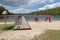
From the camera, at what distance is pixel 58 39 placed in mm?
7508

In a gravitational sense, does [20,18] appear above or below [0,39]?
above

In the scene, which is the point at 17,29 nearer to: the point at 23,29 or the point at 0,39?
the point at 23,29

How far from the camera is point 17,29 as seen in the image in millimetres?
10969

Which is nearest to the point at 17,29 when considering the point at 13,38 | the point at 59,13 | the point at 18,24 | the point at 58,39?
the point at 18,24

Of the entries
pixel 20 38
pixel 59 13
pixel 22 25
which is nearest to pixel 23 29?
pixel 22 25

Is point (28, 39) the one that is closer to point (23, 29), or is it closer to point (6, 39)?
point (6, 39)

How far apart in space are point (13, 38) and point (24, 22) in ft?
11.8

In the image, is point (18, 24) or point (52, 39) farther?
point (18, 24)

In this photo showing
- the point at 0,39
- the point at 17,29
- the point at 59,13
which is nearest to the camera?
the point at 0,39

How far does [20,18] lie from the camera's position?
11.5 m

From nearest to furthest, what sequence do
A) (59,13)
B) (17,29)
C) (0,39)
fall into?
(0,39), (17,29), (59,13)

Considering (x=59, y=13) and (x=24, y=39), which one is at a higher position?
(x=59, y=13)

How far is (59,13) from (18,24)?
14069 mm

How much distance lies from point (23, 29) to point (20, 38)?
3334 millimetres
